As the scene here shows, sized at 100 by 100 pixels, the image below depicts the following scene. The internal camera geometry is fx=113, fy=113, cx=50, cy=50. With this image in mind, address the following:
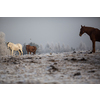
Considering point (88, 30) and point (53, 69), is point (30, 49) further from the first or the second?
point (88, 30)

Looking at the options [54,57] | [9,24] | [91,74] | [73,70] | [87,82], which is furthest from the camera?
[9,24]

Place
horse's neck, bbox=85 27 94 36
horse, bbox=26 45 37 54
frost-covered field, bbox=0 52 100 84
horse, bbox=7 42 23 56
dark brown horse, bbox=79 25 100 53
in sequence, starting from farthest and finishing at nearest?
horse, bbox=26 45 37 54 → horse, bbox=7 42 23 56 → horse's neck, bbox=85 27 94 36 → dark brown horse, bbox=79 25 100 53 → frost-covered field, bbox=0 52 100 84

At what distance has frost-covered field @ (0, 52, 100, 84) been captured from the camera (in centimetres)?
332

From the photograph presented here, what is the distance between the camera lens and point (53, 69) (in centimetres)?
403

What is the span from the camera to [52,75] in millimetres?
3637

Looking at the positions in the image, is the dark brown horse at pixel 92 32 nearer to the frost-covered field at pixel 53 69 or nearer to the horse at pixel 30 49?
the frost-covered field at pixel 53 69

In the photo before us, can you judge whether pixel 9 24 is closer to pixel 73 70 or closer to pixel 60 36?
pixel 60 36

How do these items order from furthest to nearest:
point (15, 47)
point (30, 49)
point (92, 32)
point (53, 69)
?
point (30, 49)
point (15, 47)
point (92, 32)
point (53, 69)

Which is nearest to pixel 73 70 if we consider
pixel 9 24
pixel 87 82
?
pixel 87 82

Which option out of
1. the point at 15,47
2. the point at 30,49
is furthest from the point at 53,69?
the point at 15,47

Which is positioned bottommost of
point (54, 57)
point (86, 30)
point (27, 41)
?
point (54, 57)

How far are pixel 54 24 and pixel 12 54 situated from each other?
244 cm

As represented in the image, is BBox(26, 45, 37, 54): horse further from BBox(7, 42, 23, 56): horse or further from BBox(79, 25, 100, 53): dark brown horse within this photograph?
BBox(79, 25, 100, 53): dark brown horse

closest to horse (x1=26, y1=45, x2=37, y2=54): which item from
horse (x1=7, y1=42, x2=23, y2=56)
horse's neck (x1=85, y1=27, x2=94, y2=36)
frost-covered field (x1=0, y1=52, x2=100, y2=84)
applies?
horse (x1=7, y1=42, x2=23, y2=56)
